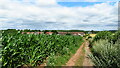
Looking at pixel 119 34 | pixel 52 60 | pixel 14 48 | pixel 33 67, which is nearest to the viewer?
pixel 14 48

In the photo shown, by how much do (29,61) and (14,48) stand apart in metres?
1.12

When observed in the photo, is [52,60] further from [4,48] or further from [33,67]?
[4,48]

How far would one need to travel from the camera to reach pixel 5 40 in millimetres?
5023

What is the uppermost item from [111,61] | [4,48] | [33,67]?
[4,48]

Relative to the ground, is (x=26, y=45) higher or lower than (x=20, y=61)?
higher

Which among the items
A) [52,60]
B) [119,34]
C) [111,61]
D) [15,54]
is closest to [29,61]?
[15,54]

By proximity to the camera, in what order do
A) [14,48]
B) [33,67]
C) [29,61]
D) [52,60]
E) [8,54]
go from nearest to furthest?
[8,54]
[14,48]
[29,61]
[33,67]
[52,60]

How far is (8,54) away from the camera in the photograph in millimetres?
4875

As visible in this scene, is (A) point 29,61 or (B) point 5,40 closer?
(B) point 5,40

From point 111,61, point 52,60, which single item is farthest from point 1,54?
point 111,61

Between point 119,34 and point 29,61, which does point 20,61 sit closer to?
point 29,61

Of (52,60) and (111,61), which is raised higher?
(111,61)

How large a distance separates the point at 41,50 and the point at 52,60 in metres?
0.99

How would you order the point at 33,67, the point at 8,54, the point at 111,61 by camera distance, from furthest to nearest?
the point at 33,67
the point at 8,54
the point at 111,61
